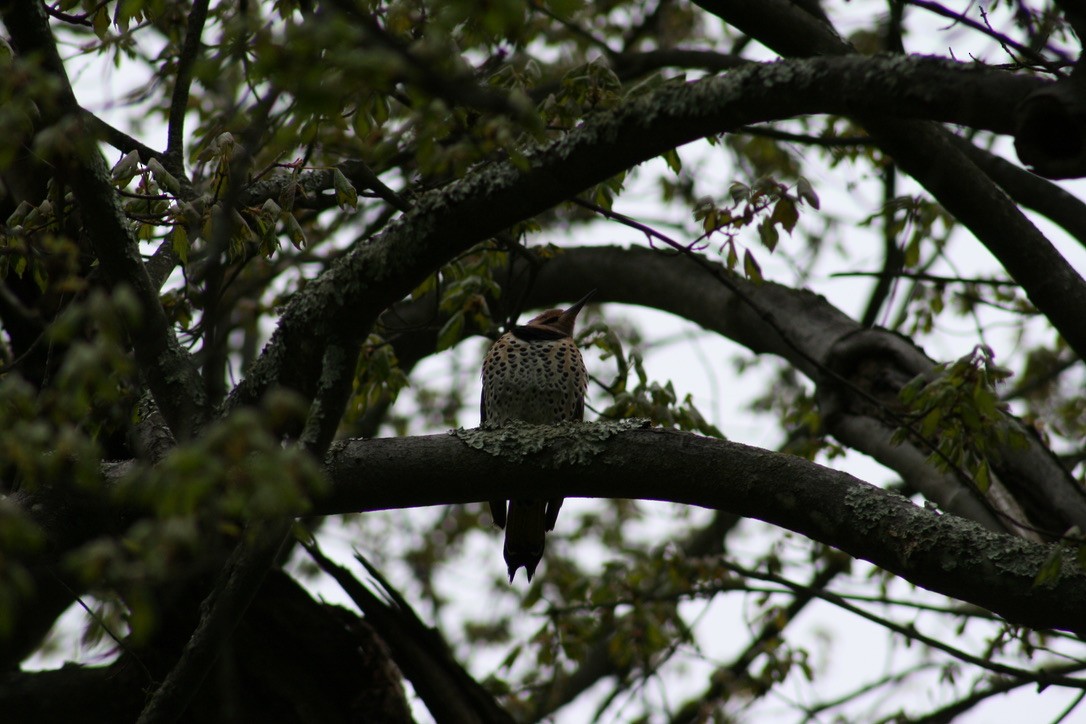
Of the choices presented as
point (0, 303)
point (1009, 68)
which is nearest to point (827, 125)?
point (1009, 68)

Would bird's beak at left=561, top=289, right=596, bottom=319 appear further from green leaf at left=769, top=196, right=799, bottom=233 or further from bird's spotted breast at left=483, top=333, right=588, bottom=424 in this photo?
green leaf at left=769, top=196, right=799, bottom=233

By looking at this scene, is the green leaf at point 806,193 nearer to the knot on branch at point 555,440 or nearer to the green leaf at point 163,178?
the knot on branch at point 555,440

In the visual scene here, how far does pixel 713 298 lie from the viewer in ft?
16.8

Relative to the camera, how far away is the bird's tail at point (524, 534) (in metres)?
5.21

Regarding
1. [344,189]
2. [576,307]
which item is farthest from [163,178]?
[576,307]

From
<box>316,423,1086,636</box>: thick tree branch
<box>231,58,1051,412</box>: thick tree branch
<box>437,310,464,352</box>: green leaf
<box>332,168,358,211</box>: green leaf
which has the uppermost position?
<box>437,310,464,352</box>: green leaf

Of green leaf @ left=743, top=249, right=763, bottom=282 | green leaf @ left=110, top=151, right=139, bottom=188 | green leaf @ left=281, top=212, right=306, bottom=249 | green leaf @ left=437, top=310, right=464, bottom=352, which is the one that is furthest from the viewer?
green leaf @ left=437, top=310, right=464, bottom=352

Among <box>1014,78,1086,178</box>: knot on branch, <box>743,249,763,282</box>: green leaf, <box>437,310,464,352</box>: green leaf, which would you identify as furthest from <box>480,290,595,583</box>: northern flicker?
<box>1014,78,1086,178</box>: knot on branch

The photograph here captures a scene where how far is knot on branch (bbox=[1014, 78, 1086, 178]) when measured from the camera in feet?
7.32

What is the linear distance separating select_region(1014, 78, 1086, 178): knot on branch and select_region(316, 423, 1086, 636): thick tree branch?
3.42ft

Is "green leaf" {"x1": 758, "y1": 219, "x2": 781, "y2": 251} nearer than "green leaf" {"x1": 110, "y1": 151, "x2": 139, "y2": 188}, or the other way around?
"green leaf" {"x1": 110, "y1": 151, "x2": 139, "y2": 188}

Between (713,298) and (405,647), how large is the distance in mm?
2133

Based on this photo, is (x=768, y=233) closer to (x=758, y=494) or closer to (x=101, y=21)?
(x=758, y=494)

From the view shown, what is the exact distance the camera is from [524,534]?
17.1 feet
